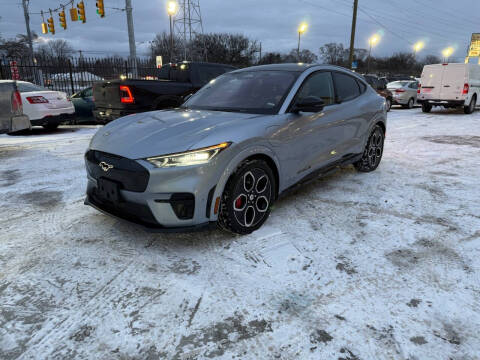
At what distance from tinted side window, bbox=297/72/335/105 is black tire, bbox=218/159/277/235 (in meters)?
1.00

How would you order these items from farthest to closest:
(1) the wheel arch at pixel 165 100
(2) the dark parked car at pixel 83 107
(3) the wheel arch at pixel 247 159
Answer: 1. (2) the dark parked car at pixel 83 107
2. (1) the wheel arch at pixel 165 100
3. (3) the wheel arch at pixel 247 159

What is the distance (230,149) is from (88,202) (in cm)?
147

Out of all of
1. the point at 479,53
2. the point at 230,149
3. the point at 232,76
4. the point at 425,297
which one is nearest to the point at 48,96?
the point at 232,76

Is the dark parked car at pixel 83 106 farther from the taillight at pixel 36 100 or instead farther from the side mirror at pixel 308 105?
the side mirror at pixel 308 105

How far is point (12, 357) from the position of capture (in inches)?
71.3

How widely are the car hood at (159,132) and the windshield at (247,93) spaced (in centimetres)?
24

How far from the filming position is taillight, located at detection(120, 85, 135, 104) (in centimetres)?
766

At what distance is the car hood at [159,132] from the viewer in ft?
8.84

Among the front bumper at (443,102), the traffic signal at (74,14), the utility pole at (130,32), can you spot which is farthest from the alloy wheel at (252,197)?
the traffic signal at (74,14)

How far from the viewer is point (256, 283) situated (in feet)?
8.05

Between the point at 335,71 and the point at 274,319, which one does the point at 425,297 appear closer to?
the point at 274,319

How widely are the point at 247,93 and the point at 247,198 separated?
1371mm

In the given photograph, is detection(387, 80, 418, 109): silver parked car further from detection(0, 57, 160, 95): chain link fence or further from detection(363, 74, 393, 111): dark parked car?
detection(0, 57, 160, 95): chain link fence

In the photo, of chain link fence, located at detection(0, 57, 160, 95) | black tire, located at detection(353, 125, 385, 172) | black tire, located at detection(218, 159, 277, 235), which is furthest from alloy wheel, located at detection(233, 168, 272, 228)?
chain link fence, located at detection(0, 57, 160, 95)
